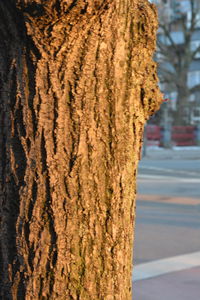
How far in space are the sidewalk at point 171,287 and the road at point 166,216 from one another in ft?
2.80

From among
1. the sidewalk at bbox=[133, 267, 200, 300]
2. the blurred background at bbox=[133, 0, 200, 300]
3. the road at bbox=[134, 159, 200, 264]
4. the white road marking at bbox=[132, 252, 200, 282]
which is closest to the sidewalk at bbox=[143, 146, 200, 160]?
the blurred background at bbox=[133, 0, 200, 300]

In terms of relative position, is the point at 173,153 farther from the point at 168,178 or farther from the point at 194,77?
the point at 194,77

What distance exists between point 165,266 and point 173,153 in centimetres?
2578

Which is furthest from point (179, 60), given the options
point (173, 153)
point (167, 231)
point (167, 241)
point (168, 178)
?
point (167, 241)

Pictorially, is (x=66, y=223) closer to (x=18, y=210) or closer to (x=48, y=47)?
(x=18, y=210)

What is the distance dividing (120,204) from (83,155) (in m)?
0.26

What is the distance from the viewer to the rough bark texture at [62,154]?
2.86 metres

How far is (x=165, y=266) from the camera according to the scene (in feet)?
25.6

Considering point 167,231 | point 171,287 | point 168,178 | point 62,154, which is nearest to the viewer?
point 62,154

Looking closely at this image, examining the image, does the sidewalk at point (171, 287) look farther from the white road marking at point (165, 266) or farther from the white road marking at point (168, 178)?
the white road marking at point (168, 178)

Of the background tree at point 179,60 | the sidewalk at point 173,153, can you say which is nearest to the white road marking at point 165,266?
the sidewalk at point 173,153

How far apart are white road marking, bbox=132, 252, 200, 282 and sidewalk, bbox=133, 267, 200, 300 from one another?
0.13m

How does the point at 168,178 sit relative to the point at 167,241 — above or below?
below

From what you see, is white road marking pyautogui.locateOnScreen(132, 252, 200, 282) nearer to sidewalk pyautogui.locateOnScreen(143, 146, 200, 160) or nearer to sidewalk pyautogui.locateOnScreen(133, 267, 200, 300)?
sidewalk pyautogui.locateOnScreen(133, 267, 200, 300)
